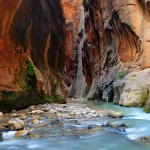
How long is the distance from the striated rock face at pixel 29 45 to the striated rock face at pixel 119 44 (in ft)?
15.6

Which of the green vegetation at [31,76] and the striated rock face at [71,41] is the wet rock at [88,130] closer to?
the green vegetation at [31,76]

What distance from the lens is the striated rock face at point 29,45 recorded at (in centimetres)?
923

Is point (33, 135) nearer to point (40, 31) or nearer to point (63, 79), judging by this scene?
point (40, 31)

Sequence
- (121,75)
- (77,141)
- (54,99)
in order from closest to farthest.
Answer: (77,141) < (54,99) < (121,75)

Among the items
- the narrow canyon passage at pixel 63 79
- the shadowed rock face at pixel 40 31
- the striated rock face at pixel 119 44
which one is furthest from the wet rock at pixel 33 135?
the striated rock face at pixel 119 44

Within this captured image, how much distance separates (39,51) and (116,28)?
485 inches

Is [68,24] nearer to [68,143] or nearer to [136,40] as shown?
[136,40]

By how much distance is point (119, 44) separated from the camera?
25141 mm

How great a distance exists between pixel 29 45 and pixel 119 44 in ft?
46.5

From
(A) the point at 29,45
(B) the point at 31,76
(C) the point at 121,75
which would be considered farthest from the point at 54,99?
(C) the point at 121,75

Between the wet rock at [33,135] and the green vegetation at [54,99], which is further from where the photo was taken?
the green vegetation at [54,99]

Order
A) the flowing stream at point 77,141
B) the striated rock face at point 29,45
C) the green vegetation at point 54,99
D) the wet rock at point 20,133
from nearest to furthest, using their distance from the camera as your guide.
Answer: the flowing stream at point 77,141
the wet rock at point 20,133
the striated rock face at point 29,45
the green vegetation at point 54,99

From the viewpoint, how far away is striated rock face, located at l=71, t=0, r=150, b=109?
63.7 ft

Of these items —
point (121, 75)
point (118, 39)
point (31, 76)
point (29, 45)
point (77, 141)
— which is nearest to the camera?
point (77, 141)
